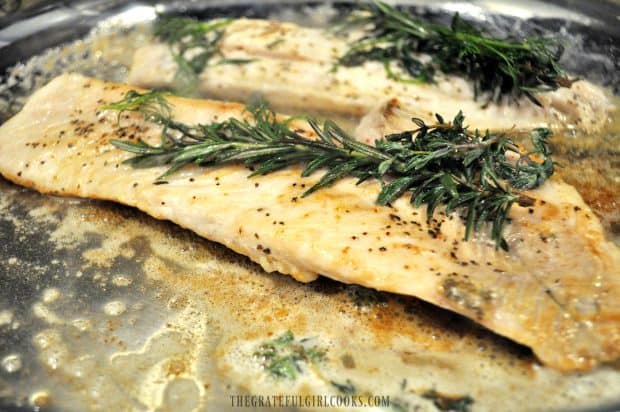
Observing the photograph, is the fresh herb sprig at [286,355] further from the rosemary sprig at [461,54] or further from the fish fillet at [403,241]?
the rosemary sprig at [461,54]

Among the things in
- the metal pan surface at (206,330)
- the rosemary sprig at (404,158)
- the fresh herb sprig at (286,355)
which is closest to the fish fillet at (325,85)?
the metal pan surface at (206,330)

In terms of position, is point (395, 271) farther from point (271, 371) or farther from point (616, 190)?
point (616, 190)

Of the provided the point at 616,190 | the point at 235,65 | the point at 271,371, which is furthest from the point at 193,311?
the point at 616,190

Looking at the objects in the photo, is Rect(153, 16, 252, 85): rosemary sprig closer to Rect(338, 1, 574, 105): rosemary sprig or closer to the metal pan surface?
Rect(338, 1, 574, 105): rosemary sprig

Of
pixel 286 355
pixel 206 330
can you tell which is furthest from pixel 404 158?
pixel 206 330

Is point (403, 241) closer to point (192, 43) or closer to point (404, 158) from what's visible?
point (404, 158)
